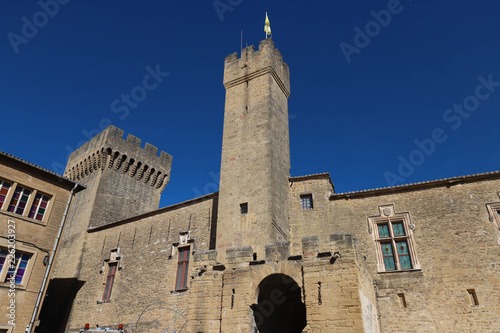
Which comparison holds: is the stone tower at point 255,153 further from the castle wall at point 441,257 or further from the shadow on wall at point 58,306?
the shadow on wall at point 58,306

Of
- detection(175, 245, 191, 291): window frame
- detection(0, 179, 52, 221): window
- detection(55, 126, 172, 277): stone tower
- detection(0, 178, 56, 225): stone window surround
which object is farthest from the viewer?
detection(55, 126, 172, 277): stone tower

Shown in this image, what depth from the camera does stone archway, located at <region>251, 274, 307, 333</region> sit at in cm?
1002

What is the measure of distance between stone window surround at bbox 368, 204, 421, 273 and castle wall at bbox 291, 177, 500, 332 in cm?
11

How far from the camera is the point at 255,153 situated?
1572cm

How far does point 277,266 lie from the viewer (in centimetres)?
956

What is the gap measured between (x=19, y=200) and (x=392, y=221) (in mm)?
14627

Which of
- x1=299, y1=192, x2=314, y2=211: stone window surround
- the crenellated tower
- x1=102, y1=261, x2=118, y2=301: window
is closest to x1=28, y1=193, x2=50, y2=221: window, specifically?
x1=102, y1=261, x2=118, y2=301: window

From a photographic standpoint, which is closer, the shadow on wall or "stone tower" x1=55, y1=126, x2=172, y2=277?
the shadow on wall

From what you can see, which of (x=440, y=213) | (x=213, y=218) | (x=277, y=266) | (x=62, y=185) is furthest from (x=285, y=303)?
(x=62, y=185)

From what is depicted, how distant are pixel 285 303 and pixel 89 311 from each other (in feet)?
36.9

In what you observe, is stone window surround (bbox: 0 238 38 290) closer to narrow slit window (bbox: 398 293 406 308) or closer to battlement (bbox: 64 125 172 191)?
battlement (bbox: 64 125 172 191)

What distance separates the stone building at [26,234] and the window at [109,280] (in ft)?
13.7

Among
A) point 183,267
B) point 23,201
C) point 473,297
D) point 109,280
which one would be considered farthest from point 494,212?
point 23,201

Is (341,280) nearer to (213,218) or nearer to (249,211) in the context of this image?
(249,211)
